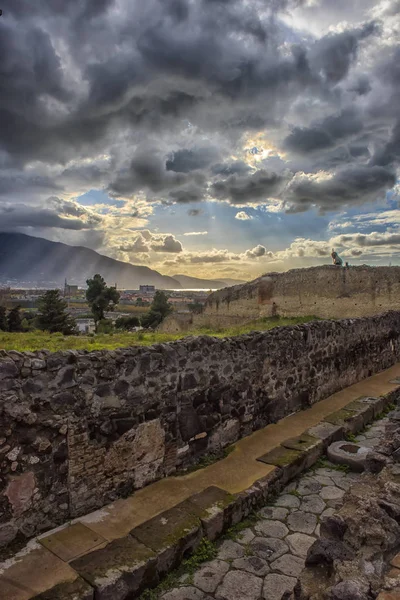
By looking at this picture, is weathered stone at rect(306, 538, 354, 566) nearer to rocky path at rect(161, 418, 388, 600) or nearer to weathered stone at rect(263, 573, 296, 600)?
rocky path at rect(161, 418, 388, 600)

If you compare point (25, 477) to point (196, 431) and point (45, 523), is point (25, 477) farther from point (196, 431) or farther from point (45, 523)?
point (196, 431)

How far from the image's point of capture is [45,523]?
10.5 ft

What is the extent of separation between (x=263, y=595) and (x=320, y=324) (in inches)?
190

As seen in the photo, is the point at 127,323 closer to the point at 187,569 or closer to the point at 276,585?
the point at 187,569

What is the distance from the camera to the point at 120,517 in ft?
11.2

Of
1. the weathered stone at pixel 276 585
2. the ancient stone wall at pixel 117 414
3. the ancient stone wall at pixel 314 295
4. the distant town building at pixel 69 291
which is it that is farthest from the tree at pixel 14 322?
the distant town building at pixel 69 291

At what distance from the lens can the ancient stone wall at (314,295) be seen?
2534cm

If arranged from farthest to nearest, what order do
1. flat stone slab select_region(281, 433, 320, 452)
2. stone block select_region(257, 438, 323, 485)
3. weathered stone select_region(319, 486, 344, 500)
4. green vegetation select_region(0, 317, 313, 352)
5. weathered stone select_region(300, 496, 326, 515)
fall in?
green vegetation select_region(0, 317, 313, 352), flat stone slab select_region(281, 433, 320, 452), stone block select_region(257, 438, 323, 485), weathered stone select_region(319, 486, 344, 500), weathered stone select_region(300, 496, 326, 515)

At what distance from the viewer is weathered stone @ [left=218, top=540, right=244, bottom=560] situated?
3221 mm

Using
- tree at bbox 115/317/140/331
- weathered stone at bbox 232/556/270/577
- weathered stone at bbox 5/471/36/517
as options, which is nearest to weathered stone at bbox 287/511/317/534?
weathered stone at bbox 232/556/270/577

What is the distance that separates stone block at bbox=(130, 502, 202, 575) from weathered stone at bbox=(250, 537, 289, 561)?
18.6 inches

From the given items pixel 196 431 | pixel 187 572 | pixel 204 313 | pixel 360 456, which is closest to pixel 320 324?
pixel 360 456

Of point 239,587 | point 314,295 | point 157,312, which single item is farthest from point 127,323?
point 239,587

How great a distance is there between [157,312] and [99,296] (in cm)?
588
